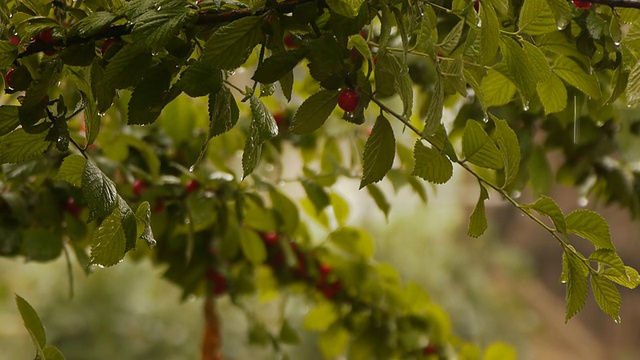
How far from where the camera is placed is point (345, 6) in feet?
0.86

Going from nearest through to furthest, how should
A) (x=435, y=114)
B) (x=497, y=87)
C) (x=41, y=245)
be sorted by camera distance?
(x=435, y=114) < (x=497, y=87) < (x=41, y=245)

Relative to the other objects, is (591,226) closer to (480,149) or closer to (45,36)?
(480,149)

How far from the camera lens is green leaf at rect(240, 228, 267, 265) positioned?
0.61 m

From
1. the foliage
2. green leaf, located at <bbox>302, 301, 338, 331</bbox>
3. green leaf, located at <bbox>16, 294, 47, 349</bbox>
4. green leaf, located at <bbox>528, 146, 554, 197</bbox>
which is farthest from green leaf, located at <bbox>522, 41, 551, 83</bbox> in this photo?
green leaf, located at <bbox>302, 301, 338, 331</bbox>

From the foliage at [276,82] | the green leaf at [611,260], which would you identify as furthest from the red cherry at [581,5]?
the green leaf at [611,260]

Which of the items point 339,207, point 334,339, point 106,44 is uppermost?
point 106,44

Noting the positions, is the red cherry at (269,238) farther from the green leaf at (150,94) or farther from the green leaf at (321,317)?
the green leaf at (150,94)

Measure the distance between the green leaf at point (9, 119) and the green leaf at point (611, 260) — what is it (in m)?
0.24

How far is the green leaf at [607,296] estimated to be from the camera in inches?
12.2

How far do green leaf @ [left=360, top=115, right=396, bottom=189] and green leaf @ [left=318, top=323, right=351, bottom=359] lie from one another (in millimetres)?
423

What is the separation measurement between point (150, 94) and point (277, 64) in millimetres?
49

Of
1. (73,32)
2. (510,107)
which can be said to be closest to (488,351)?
(510,107)

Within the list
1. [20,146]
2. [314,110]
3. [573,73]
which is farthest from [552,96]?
[20,146]

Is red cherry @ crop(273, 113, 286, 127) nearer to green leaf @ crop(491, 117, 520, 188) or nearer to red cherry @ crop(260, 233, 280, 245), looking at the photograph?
red cherry @ crop(260, 233, 280, 245)
